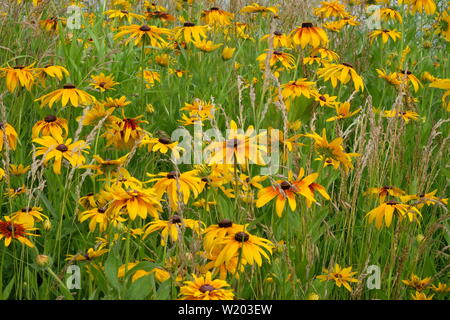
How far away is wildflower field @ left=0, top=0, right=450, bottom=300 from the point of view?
1.44m

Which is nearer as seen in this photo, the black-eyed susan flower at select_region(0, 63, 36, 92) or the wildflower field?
the wildflower field

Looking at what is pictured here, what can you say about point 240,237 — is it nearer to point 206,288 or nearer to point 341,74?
point 206,288

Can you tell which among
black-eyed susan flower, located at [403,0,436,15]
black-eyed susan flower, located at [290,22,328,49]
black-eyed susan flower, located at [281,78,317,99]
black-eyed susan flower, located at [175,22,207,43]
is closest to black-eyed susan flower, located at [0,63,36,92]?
black-eyed susan flower, located at [175,22,207,43]

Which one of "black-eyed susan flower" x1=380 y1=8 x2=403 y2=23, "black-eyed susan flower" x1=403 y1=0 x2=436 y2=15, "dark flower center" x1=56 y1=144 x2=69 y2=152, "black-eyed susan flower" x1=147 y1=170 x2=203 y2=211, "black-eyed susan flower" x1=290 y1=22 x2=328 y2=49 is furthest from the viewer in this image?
"black-eyed susan flower" x1=380 y1=8 x2=403 y2=23

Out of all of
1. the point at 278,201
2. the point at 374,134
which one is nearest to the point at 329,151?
the point at 374,134

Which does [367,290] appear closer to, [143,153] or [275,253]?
[275,253]

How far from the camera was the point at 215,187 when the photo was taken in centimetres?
171

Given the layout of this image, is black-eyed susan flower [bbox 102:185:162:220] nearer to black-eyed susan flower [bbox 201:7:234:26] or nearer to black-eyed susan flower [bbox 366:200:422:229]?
black-eyed susan flower [bbox 366:200:422:229]

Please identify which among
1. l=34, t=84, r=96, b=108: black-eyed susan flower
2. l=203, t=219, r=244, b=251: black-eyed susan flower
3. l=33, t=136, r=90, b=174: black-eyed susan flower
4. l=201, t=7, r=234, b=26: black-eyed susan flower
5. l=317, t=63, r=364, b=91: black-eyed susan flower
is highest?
l=201, t=7, r=234, b=26: black-eyed susan flower

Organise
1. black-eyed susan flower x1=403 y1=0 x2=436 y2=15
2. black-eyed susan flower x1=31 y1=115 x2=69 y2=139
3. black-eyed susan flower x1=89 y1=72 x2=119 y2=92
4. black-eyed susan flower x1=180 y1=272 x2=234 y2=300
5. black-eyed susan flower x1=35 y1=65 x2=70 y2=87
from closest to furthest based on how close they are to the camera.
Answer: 1. black-eyed susan flower x1=180 y1=272 x2=234 y2=300
2. black-eyed susan flower x1=31 y1=115 x2=69 y2=139
3. black-eyed susan flower x1=35 y1=65 x2=70 y2=87
4. black-eyed susan flower x1=89 y1=72 x2=119 y2=92
5. black-eyed susan flower x1=403 y1=0 x2=436 y2=15

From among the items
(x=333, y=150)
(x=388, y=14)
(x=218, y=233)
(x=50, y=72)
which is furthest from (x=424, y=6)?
(x=218, y=233)

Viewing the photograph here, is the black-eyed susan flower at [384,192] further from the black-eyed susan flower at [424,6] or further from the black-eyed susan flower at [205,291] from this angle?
the black-eyed susan flower at [424,6]

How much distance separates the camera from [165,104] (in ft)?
9.35

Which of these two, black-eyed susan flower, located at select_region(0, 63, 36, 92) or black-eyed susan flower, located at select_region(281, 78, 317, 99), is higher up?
black-eyed susan flower, located at select_region(0, 63, 36, 92)
